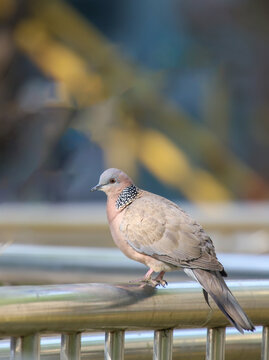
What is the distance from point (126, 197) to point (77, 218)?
11.7 ft

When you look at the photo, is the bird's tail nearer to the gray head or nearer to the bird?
the bird

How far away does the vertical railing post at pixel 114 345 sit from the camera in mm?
1090

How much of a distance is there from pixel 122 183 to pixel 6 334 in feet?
2.01

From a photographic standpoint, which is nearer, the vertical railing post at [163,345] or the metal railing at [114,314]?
the metal railing at [114,314]

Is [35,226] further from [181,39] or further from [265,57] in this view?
[265,57]

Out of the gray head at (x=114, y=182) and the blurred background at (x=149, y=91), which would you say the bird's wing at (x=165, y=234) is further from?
the blurred background at (x=149, y=91)

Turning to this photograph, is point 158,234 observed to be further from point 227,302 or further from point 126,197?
point 227,302

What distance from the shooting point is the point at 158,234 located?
4.74 feet

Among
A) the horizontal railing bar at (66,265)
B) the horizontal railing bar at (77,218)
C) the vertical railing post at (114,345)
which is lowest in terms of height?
the vertical railing post at (114,345)

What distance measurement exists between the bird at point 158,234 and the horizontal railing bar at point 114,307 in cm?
11

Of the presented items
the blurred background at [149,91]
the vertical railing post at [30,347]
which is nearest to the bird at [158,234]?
the vertical railing post at [30,347]

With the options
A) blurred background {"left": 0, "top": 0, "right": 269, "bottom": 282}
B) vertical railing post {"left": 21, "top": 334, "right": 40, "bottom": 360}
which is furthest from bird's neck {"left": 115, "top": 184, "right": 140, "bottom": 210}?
blurred background {"left": 0, "top": 0, "right": 269, "bottom": 282}

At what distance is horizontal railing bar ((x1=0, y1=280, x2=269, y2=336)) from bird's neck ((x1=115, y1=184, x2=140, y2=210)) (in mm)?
328

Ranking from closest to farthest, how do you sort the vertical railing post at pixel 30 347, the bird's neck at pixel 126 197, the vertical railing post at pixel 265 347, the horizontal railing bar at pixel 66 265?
the vertical railing post at pixel 30 347 → the vertical railing post at pixel 265 347 → the bird's neck at pixel 126 197 → the horizontal railing bar at pixel 66 265
